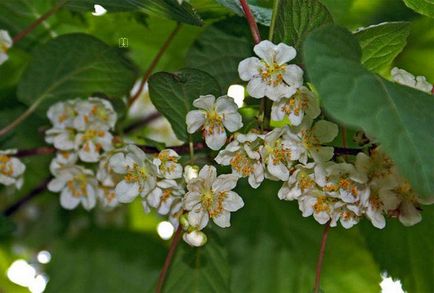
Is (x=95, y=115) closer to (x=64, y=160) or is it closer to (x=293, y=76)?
(x=64, y=160)

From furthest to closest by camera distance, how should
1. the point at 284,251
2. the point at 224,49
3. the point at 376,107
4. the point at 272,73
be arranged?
the point at 284,251 < the point at 224,49 < the point at 272,73 < the point at 376,107

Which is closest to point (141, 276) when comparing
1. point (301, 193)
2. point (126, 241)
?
point (126, 241)

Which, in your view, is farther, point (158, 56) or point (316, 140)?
point (158, 56)

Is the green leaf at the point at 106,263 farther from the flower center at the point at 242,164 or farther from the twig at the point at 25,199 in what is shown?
the flower center at the point at 242,164

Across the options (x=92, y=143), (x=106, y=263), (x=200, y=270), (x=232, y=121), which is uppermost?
(x=232, y=121)

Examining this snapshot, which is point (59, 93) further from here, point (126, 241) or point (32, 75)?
point (126, 241)

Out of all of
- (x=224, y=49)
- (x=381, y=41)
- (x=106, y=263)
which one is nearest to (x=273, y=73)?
(x=381, y=41)
